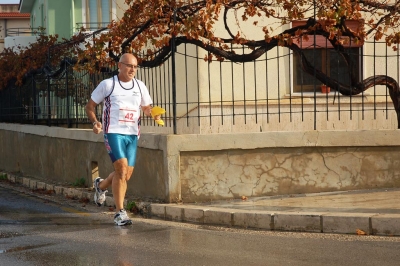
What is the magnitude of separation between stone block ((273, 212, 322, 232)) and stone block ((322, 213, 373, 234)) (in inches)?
3.6

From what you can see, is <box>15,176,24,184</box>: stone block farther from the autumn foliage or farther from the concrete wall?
the concrete wall

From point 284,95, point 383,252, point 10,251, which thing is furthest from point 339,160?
point 284,95

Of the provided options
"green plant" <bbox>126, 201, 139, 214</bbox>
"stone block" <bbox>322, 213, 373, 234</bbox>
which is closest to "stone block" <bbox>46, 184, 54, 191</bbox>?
"green plant" <bbox>126, 201, 139, 214</bbox>

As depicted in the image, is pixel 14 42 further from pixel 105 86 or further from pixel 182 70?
pixel 105 86

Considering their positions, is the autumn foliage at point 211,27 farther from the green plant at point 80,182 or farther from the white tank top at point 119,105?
the green plant at point 80,182

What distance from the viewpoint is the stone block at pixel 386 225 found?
8.72 metres

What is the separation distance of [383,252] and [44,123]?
36.8 ft

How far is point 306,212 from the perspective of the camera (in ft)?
31.0

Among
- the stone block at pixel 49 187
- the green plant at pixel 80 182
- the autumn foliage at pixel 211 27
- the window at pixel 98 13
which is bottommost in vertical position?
the stone block at pixel 49 187

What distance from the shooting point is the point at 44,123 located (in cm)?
1773

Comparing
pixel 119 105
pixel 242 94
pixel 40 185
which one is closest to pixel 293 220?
pixel 119 105

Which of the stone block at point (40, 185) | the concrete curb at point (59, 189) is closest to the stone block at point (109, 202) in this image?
the concrete curb at point (59, 189)

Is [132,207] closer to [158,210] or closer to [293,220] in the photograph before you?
[158,210]

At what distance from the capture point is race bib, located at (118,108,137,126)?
9.64 m
